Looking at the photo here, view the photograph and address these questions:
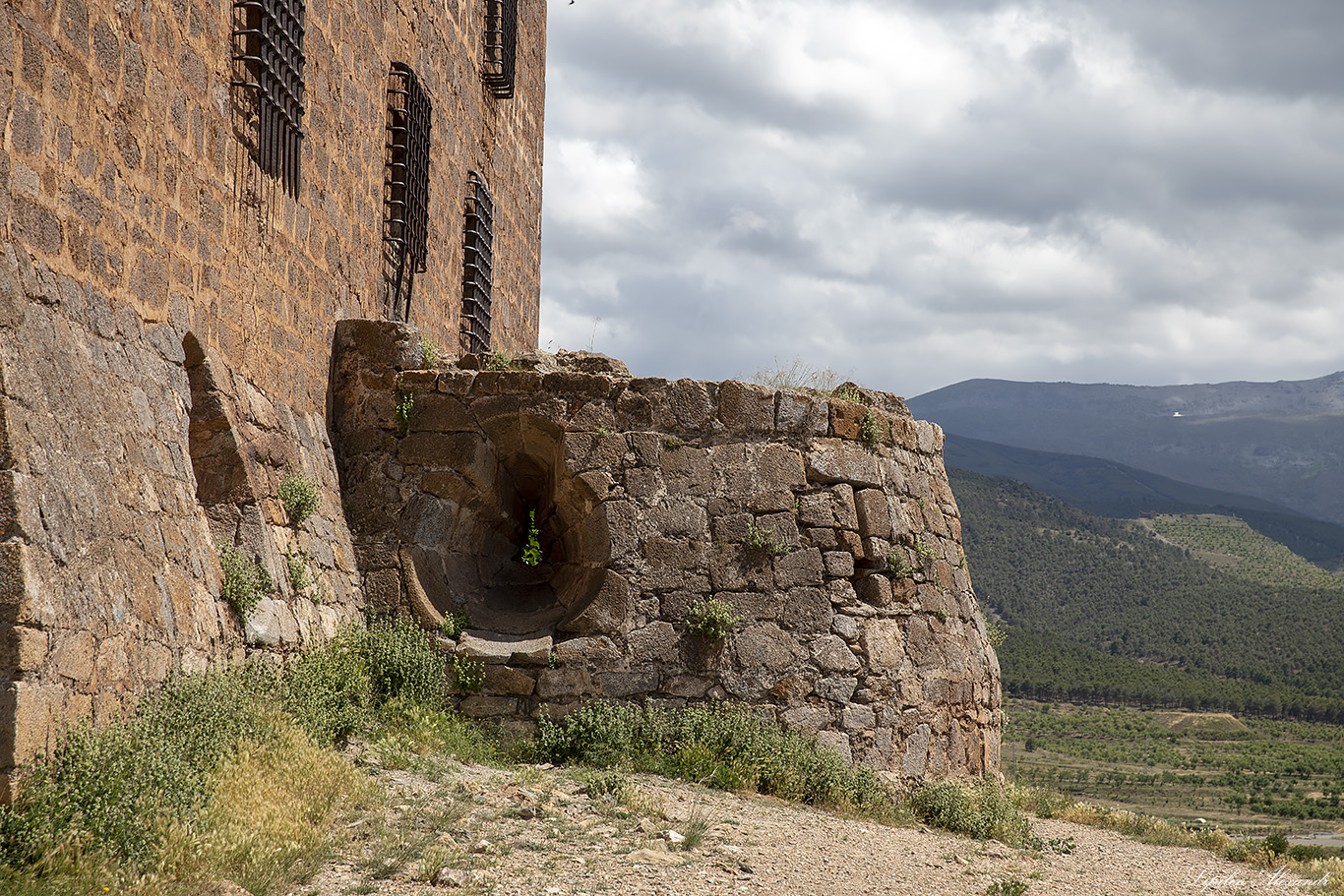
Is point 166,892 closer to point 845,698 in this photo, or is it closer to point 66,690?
point 66,690

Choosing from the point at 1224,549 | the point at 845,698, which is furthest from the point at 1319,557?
the point at 845,698

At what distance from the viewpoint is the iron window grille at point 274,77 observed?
739cm

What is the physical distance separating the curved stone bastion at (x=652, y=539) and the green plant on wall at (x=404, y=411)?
0.6 inches

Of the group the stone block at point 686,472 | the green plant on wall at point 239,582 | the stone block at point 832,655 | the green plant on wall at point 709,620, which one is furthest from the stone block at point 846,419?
the green plant on wall at point 239,582

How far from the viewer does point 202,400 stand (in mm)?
6918

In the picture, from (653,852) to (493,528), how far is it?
4.17 metres

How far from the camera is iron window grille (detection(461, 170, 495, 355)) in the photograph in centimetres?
1238

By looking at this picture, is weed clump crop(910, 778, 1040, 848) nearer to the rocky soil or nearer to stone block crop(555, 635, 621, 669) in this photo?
the rocky soil

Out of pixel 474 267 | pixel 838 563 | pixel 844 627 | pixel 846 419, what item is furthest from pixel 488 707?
pixel 474 267

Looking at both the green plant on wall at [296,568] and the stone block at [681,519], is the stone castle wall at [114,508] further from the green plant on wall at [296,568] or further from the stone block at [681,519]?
the stone block at [681,519]

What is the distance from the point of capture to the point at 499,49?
13023 mm

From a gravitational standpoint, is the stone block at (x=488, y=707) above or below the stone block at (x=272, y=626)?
below

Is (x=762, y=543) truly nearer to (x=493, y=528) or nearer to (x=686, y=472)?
(x=686, y=472)

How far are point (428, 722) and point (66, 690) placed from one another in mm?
3533
